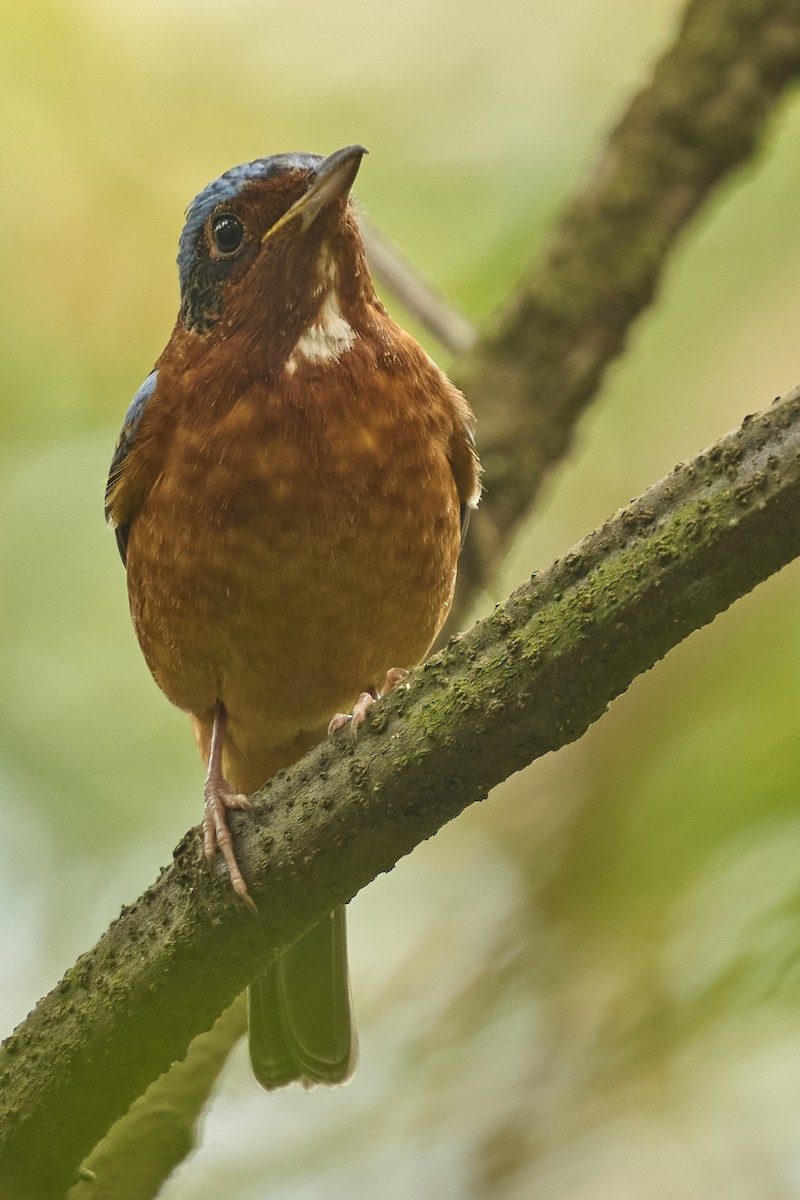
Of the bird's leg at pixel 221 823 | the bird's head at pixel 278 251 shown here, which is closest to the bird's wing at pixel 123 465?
the bird's head at pixel 278 251

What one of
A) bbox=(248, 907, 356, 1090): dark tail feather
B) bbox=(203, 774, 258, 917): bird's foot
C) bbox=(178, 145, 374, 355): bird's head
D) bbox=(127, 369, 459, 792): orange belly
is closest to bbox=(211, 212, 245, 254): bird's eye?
bbox=(178, 145, 374, 355): bird's head

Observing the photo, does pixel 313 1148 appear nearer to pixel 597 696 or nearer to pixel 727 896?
pixel 727 896

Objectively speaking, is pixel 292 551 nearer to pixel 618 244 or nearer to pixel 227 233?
pixel 227 233

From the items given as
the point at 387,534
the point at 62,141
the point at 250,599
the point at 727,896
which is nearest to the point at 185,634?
the point at 250,599

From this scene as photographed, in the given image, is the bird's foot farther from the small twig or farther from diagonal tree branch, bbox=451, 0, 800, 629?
the small twig

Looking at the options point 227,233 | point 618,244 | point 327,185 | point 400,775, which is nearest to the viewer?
point 400,775

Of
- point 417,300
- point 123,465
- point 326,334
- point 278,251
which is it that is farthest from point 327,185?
point 417,300

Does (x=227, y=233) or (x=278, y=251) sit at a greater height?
(x=227, y=233)

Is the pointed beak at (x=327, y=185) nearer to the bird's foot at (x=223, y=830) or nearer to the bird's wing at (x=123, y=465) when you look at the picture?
the bird's wing at (x=123, y=465)
